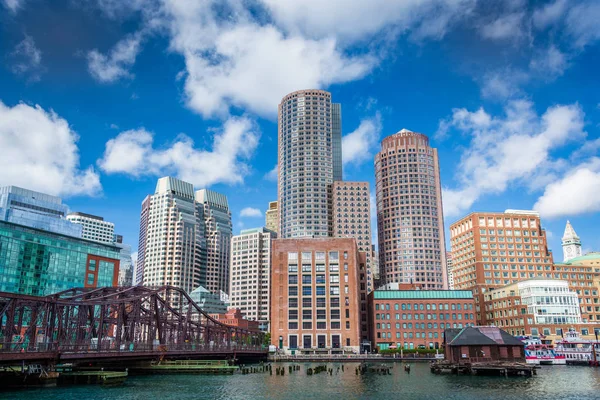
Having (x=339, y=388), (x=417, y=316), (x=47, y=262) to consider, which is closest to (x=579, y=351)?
(x=417, y=316)

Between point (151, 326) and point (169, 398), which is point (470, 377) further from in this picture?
point (151, 326)

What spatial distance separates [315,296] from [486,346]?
234 ft

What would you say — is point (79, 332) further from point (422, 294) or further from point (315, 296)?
point (422, 294)

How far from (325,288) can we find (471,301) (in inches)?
1725

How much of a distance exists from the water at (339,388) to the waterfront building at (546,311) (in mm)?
62573

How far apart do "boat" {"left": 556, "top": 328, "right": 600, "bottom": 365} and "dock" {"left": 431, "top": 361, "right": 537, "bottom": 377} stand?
32.4m

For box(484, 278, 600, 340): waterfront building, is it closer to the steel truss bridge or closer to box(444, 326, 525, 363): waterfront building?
box(444, 326, 525, 363): waterfront building

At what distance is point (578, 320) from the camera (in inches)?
6112

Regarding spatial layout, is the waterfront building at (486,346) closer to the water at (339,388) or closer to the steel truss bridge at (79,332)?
the water at (339,388)

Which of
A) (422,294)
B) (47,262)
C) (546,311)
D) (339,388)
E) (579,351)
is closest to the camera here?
(339,388)

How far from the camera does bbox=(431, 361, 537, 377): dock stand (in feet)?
294

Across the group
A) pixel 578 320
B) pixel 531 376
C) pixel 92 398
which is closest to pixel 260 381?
pixel 92 398

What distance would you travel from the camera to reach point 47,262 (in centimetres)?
17638

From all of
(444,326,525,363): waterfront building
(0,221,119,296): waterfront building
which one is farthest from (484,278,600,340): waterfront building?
(0,221,119,296): waterfront building
